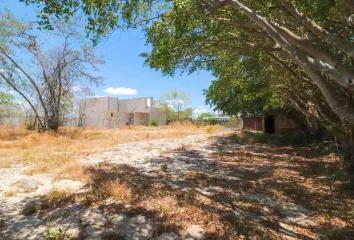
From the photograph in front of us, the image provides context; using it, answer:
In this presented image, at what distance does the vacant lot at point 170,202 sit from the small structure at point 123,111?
92.8 ft

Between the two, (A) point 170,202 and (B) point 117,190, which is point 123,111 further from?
(A) point 170,202

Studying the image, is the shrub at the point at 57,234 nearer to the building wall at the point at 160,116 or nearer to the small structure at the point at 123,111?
the small structure at the point at 123,111

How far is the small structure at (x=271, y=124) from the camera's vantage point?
21.2 m

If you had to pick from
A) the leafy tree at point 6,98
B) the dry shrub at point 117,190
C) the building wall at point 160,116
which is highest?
the leafy tree at point 6,98

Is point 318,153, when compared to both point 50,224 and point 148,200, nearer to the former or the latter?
point 148,200

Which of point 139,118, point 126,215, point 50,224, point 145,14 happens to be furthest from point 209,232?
point 139,118

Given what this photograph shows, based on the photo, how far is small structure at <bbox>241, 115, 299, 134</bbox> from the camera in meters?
21.2

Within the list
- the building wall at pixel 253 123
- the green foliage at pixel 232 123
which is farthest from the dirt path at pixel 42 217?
the green foliage at pixel 232 123

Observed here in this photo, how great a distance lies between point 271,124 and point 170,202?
20.7 m

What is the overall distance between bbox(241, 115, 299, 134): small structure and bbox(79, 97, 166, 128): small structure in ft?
52.8

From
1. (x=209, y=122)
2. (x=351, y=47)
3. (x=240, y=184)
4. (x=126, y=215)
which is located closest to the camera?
(x=351, y=47)

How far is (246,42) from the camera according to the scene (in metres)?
5.91

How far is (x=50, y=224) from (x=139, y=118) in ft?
120

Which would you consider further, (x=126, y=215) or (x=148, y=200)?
(x=148, y=200)
